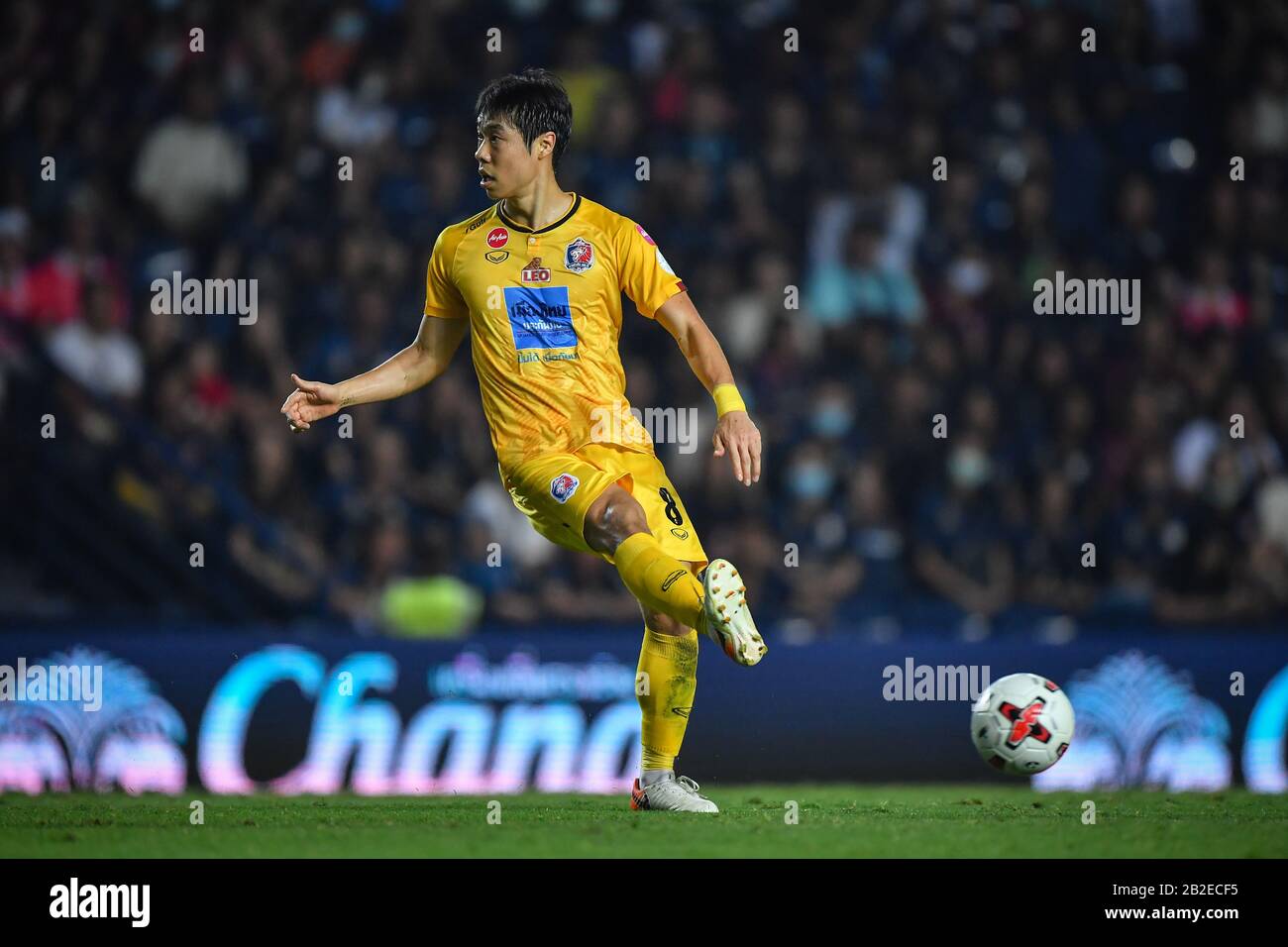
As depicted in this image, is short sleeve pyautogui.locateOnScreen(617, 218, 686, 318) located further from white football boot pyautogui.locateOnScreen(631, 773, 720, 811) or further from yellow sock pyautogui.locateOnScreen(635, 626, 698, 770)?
white football boot pyautogui.locateOnScreen(631, 773, 720, 811)

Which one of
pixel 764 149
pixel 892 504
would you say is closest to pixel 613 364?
Result: pixel 892 504

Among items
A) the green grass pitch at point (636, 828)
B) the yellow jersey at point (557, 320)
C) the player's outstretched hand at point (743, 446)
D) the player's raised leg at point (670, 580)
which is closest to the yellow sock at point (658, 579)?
the player's raised leg at point (670, 580)

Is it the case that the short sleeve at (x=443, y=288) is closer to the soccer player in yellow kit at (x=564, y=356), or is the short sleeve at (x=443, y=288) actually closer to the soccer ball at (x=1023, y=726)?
the soccer player in yellow kit at (x=564, y=356)

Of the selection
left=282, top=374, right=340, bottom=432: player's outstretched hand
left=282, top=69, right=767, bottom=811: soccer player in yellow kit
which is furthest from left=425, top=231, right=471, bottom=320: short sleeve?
left=282, top=374, right=340, bottom=432: player's outstretched hand

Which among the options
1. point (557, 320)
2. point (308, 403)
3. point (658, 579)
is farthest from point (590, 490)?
point (308, 403)

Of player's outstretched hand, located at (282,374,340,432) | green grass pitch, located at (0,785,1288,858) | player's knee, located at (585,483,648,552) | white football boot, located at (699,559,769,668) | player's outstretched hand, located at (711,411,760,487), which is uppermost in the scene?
player's outstretched hand, located at (282,374,340,432)

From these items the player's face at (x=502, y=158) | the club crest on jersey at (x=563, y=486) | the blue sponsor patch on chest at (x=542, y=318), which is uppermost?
the player's face at (x=502, y=158)

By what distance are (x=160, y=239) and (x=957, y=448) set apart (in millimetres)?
6028

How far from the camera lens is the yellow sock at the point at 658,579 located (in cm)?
644

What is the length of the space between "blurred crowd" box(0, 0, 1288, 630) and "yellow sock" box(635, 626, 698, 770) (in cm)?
378

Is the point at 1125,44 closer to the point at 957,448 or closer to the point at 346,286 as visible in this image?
the point at 957,448

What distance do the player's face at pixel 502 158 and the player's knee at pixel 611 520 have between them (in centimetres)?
135

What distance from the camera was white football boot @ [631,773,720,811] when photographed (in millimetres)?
7145

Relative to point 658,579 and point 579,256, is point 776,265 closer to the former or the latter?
point 579,256
